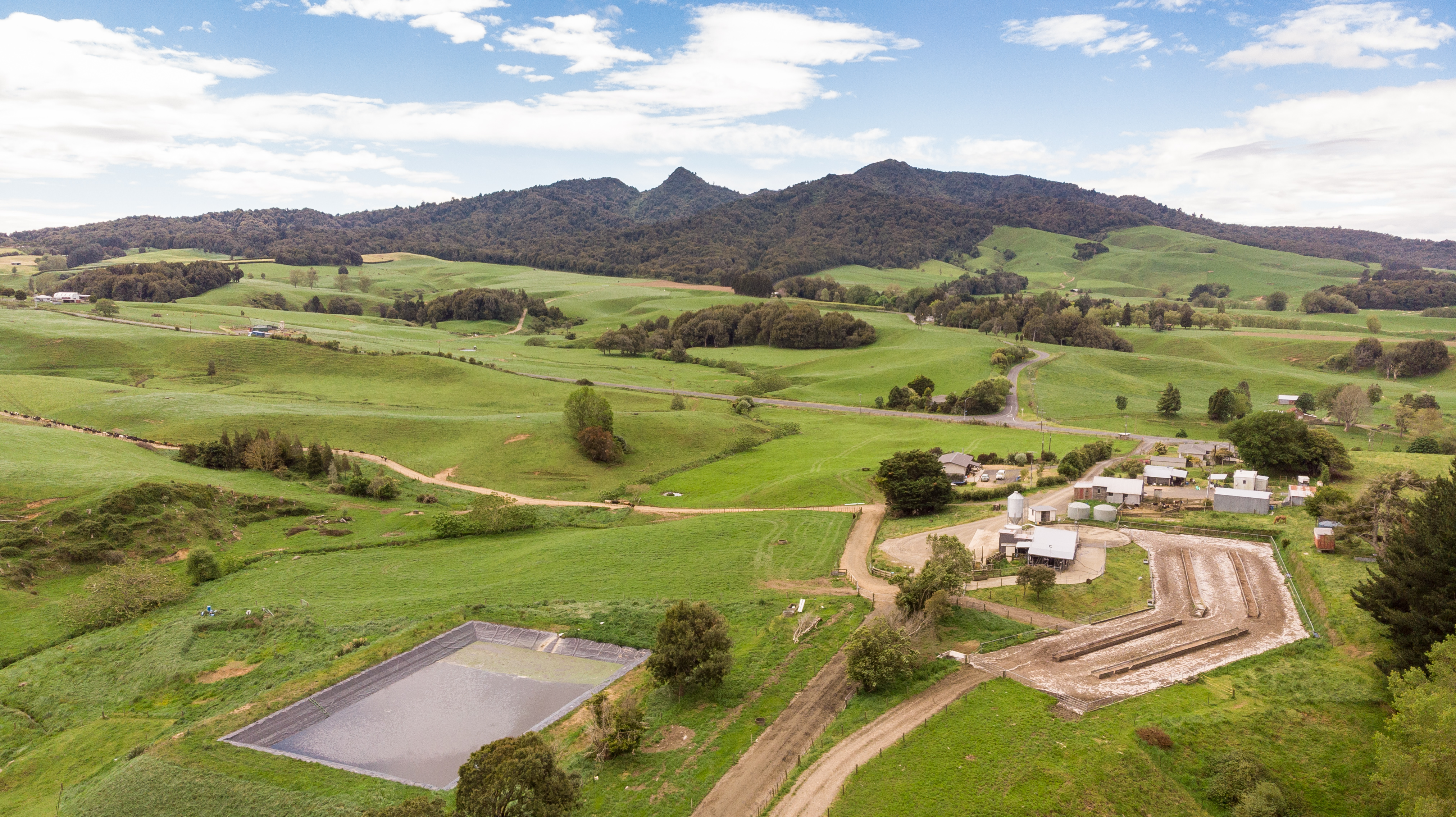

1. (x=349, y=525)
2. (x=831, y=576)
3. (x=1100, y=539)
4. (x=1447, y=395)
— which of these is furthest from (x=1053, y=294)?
(x=349, y=525)

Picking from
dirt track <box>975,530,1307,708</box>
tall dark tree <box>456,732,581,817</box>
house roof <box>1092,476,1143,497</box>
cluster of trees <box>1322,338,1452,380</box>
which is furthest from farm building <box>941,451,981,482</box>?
cluster of trees <box>1322,338,1452,380</box>

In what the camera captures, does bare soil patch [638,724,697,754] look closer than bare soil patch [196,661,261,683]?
Yes

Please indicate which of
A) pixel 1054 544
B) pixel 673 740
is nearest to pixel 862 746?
pixel 673 740

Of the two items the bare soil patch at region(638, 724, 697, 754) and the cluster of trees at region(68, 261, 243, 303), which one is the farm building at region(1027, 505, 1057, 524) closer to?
the bare soil patch at region(638, 724, 697, 754)

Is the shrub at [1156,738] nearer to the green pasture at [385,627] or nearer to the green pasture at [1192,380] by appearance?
the green pasture at [385,627]

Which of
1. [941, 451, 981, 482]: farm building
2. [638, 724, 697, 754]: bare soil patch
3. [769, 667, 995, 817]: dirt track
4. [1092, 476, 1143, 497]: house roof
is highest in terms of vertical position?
[1092, 476, 1143, 497]: house roof

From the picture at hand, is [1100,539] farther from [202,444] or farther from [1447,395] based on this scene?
[1447,395]

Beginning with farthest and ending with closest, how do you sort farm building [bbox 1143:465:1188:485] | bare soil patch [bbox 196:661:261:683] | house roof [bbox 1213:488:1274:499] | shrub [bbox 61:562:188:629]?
farm building [bbox 1143:465:1188:485]
house roof [bbox 1213:488:1274:499]
shrub [bbox 61:562:188:629]
bare soil patch [bbox 196:661:261:683]

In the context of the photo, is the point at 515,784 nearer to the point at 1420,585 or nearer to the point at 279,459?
the point at 1420,585
